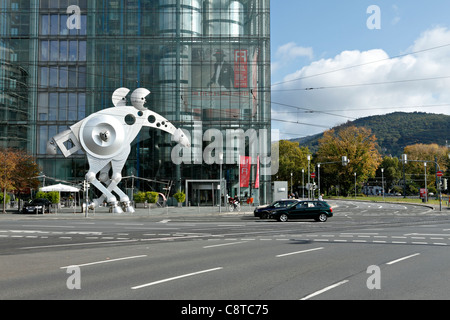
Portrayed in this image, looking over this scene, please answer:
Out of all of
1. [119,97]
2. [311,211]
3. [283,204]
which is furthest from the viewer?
[119,97]

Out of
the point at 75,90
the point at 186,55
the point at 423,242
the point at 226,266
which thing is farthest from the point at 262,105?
the point at 226,266

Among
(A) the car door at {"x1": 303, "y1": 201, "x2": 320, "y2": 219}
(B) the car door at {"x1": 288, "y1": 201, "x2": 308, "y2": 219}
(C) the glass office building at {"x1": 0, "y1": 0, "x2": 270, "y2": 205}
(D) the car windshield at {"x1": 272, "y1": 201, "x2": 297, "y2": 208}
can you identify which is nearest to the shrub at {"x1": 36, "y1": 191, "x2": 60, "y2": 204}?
(C) the glass office building at {"x1": 0, "y1": 0, "x2": 270, "y2": 205}

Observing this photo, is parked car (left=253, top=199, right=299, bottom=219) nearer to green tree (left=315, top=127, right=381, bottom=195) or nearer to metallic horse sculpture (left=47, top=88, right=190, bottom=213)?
metallic horse sculpture (left=47, top=88, right=190, bottom=213)

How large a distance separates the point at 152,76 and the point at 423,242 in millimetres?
46331

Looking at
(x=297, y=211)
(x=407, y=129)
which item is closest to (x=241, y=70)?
(x=297, y=211)

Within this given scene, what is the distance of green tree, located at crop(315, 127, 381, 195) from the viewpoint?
274ft

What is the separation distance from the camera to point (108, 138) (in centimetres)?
4047

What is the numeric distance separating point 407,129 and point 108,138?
135m

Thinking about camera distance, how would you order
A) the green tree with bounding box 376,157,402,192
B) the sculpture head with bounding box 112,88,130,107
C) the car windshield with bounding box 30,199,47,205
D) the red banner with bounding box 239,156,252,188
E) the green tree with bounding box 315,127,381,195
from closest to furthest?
the car windshield with bounding box 30,199,47,205 < the sculpture head with bounding box 112,88,130,107 < the red banner with bounding box 239,156,252,188 < the green tree with bounding box 315,127,381,195 < the green tree with bounding box 376,157,402,192

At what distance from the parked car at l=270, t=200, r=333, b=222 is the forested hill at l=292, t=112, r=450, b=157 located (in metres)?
102

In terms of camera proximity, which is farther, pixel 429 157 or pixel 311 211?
pixel 429 157

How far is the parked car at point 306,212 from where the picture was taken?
97.1 feet

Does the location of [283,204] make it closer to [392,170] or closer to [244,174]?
[244,174]

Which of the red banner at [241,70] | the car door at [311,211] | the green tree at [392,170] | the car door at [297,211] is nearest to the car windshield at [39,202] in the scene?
the car door at [297,211]
